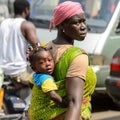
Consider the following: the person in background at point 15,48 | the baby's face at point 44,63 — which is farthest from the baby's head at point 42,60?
the person in background at point 15,48

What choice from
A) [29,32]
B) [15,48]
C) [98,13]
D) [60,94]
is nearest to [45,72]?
[60,94]

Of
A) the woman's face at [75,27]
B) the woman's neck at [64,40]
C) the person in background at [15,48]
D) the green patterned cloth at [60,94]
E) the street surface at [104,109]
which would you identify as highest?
the woman's face at [75,27]

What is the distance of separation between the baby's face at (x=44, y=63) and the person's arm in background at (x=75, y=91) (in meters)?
0.15

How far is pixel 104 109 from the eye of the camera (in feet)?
27.3

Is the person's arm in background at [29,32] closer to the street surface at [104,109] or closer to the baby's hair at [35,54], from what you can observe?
the street surface at [104,109]

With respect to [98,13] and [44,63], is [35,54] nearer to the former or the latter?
[44,63]

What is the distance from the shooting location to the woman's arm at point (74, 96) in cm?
271

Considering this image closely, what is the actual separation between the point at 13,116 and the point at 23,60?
71cm

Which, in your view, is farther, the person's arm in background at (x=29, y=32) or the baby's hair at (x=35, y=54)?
the person's arm in background at (x=29, y=32)

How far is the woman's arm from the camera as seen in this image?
271 cm

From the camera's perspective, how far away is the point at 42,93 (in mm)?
2930

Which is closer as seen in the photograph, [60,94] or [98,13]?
[60,94]

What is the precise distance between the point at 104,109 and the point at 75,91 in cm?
567

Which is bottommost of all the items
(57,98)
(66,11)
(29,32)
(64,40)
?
(29,32)
